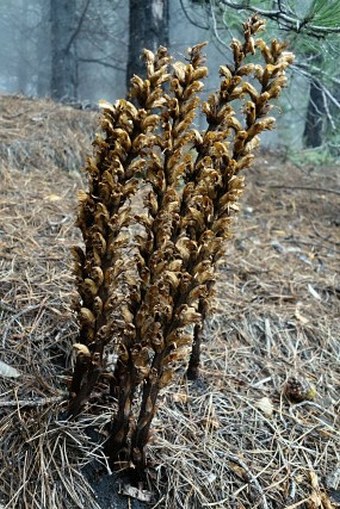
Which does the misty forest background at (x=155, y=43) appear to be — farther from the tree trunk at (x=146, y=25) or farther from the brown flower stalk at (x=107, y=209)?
the brown flower stalk at (x=107, y=209)

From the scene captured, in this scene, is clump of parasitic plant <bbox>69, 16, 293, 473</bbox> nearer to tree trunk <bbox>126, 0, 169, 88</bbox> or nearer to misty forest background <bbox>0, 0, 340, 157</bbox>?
misty forest background <bbox>0, 0, 340, 157</bbox>

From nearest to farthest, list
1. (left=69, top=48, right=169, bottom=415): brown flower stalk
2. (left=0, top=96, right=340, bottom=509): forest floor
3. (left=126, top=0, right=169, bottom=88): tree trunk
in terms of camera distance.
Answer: (left=69, top=48, right=169, bottom=415): brown flower stalk, (left=0, top=96, right=340, bottom=509): forest floor, (left=126, top=0, right=169, bottom=88): tree trunk

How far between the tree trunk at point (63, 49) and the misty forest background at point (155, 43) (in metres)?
0.02

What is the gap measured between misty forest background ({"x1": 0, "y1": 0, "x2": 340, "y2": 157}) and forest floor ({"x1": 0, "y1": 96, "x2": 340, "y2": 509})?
0.97m

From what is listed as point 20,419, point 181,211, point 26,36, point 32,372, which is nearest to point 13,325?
point 32,372

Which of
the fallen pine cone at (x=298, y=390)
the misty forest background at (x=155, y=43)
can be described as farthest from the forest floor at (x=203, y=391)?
the misty forest background at (x=155, y=43)

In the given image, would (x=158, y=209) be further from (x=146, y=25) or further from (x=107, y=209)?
(x=146, y=25)

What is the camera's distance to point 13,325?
1.67 m

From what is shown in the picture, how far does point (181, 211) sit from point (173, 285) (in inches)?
7.3

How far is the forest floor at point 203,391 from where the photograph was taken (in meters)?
1.30

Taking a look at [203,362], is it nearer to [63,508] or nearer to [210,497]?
[210,497]

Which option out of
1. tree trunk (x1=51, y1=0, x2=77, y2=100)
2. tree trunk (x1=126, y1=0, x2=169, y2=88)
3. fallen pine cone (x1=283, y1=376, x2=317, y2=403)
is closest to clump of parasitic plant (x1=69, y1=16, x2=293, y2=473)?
fallen pine cone (x1=283, y1=376, x2=317, y2=403)

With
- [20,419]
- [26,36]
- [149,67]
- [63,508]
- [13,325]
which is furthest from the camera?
[26,36]

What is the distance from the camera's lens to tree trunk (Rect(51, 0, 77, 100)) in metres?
8.84
